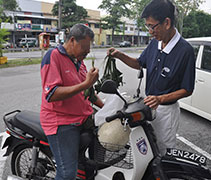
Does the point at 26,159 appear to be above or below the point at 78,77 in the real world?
below

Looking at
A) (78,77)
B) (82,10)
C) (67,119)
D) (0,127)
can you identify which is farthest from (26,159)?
(82,10)

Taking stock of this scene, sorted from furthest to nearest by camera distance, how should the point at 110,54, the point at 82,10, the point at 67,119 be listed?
the point at 82,10
the point at 110,54
the point at 67,119

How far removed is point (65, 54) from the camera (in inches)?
70.9

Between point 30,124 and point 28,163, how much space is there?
1.80 feet

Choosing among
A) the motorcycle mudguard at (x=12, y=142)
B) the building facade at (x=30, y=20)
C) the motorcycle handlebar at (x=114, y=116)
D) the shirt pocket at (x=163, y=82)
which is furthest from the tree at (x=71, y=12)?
the motorcycle handlebar at (x=114, y=116)

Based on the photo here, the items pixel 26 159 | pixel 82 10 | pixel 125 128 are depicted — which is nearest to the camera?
pixel 125 128

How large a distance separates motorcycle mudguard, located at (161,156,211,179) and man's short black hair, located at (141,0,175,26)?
1.06 m

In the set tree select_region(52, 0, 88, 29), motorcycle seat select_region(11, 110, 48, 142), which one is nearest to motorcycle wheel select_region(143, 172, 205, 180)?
motorcycle seat select_region(11, 110, 48, 142)

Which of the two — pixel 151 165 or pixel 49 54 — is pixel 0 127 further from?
pixel 151 165

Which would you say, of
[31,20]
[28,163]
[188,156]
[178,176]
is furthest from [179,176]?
[31,20]

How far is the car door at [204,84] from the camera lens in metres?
4.16

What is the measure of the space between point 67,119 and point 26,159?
3.07ft

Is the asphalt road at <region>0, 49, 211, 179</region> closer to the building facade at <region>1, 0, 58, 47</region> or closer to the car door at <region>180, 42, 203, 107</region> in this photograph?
the car door at <region>180, 42, 203, 107</region>

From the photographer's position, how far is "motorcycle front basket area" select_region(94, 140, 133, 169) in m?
1.86
